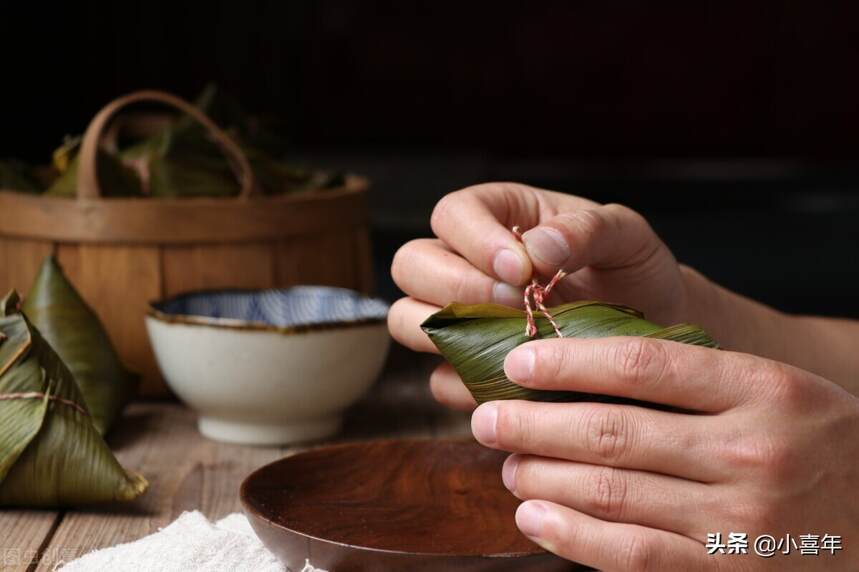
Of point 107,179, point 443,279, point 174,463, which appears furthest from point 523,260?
point 107,179

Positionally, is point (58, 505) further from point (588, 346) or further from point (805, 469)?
point (805, 469)

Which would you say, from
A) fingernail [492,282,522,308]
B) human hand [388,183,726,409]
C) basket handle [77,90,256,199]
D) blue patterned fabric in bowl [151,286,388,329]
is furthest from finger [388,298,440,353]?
basket handle [77,90,256,199]

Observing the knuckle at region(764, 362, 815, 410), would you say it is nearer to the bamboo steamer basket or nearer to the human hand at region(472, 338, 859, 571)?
the human hand at region(472, 338, 859, 571)

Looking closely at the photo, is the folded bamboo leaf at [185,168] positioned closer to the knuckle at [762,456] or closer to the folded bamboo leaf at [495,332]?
the folded bamboo leaf at [495,332]

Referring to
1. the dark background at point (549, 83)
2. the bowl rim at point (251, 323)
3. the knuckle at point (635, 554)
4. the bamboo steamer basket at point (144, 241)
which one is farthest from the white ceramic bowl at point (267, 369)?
the dark background at point (549, 83)

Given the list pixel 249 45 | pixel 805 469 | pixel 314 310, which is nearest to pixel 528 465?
pixel 805 469
